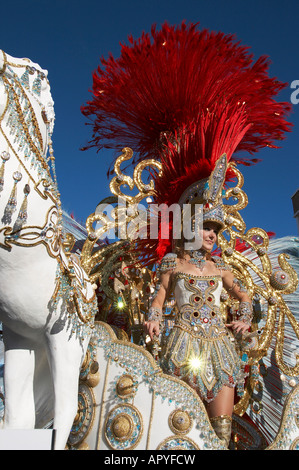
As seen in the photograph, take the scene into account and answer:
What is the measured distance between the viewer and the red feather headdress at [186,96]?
2834 mm

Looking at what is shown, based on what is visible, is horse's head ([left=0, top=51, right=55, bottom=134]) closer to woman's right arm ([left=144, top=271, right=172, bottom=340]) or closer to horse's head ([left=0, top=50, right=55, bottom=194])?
horse's head ([left=0, top=50, right=55, bottom=194])

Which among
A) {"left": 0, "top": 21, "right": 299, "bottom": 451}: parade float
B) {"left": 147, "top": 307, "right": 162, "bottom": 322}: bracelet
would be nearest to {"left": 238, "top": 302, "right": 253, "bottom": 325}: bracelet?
{"left": 0, "top": 21, "right": 299, "bottom": 451}: parade float

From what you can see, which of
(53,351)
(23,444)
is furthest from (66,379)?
(23,444)

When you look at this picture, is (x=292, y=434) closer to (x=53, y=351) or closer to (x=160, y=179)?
(x=53, y=351)

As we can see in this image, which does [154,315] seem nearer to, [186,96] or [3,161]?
[3,161]

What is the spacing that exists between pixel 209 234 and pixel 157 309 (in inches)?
26.2

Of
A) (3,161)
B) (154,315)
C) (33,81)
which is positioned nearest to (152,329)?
(154,315)

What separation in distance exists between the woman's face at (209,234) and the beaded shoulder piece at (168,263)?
0.24m

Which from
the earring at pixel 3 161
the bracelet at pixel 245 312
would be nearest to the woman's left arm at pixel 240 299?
the bracelet at pixel 245 312

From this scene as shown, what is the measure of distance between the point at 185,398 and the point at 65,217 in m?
1.85

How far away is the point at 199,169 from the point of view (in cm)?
278

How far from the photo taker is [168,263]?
2744mm

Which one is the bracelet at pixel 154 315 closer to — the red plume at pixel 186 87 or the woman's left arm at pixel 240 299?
the woman's left arm at pixel 240 299

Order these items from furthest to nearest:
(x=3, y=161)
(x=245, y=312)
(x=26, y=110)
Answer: (x=245, y=312) → (x=26, y=110) → (x=3, y=161)
